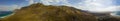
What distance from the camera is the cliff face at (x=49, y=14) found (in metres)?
2.40

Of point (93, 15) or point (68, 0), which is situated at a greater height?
point (68, 0)

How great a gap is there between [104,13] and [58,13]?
0.46 m

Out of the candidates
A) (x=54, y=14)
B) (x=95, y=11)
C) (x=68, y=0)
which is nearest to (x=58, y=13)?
(x=54, y=14)

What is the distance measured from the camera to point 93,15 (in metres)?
2.56

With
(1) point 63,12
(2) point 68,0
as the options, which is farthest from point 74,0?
(1) point 63,12

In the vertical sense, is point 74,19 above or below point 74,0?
below

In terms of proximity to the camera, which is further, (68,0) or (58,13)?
(68,0)

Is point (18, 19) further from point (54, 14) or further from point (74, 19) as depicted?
point (74, 19)

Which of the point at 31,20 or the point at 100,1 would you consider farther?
the point at 100,1

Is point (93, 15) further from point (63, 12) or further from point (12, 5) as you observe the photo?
point (12, 5)

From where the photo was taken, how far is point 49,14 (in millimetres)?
2408

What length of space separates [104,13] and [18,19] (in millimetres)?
810

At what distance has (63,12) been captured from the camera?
96.0 inches

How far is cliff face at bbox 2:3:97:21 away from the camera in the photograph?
94.3 inches
